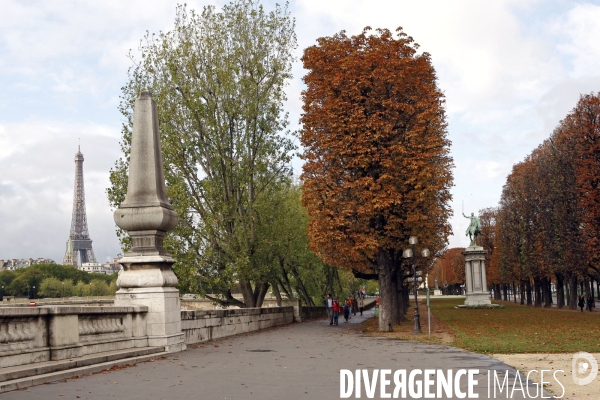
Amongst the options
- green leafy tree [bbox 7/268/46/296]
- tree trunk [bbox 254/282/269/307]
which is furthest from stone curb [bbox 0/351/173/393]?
green leafy tree [bbox 7/268/46/296]

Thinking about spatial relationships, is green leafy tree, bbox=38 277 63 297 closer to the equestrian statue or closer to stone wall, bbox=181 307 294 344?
the equestrian statue

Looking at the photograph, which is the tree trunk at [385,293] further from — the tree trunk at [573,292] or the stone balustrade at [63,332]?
the tree trunk at [573,292]

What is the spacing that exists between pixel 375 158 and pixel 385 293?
6.29 m

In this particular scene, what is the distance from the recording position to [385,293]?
31562mm

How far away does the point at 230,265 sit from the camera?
111ft

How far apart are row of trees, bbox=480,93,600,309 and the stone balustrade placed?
37.7 meters

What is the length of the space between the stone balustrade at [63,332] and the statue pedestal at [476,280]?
54819 millimetres

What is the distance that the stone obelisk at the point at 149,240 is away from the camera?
17.9m

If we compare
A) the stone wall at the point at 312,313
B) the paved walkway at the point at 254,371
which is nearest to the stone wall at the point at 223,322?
the paved walkway at the point at 254,371

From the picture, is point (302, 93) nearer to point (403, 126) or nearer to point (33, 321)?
point (403, 126)

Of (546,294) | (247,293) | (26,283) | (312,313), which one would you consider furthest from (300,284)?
(26,283)

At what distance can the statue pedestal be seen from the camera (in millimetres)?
67438

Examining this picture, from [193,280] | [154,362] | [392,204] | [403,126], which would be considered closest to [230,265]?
[193,280]

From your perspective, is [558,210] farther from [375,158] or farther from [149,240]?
[149,240]
